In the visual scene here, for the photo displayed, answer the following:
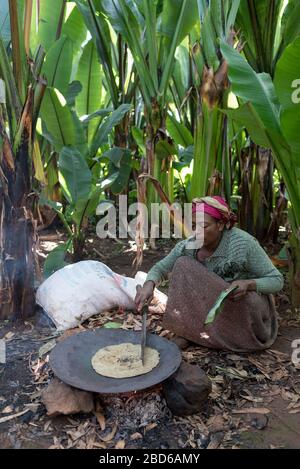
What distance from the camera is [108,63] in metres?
4.46

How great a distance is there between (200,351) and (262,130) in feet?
4.20

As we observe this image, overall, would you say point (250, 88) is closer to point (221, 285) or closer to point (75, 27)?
point (221, 285)

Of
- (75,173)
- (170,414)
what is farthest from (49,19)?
(170,414)

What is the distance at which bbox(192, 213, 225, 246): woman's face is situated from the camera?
7.91 ft

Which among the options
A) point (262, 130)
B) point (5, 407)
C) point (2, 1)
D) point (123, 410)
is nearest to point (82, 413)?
point (123, 410)

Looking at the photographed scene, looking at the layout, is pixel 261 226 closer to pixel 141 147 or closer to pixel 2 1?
pixel 141 147

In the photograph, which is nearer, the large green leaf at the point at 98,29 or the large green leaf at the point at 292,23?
the large green leaf at the point at 292,23

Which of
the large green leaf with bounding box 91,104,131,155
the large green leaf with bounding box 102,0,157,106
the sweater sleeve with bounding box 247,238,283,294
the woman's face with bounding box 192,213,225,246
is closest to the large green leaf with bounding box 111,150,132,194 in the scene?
the large green leaf with bounding box 91,104,131,155

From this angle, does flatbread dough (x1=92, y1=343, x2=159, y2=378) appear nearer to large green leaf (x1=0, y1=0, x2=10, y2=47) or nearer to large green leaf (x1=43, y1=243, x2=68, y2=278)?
large green leaf (x1=43, y1=243, x2=68, y2=278)

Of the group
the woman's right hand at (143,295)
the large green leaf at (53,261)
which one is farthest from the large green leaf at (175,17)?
the woman's right hand at (143,295)

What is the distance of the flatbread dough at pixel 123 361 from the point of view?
2.10 metres

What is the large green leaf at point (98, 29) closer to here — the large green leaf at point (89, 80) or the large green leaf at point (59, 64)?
the large green leaf at point (89, 80)

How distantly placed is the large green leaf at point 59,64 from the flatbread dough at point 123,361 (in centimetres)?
253
